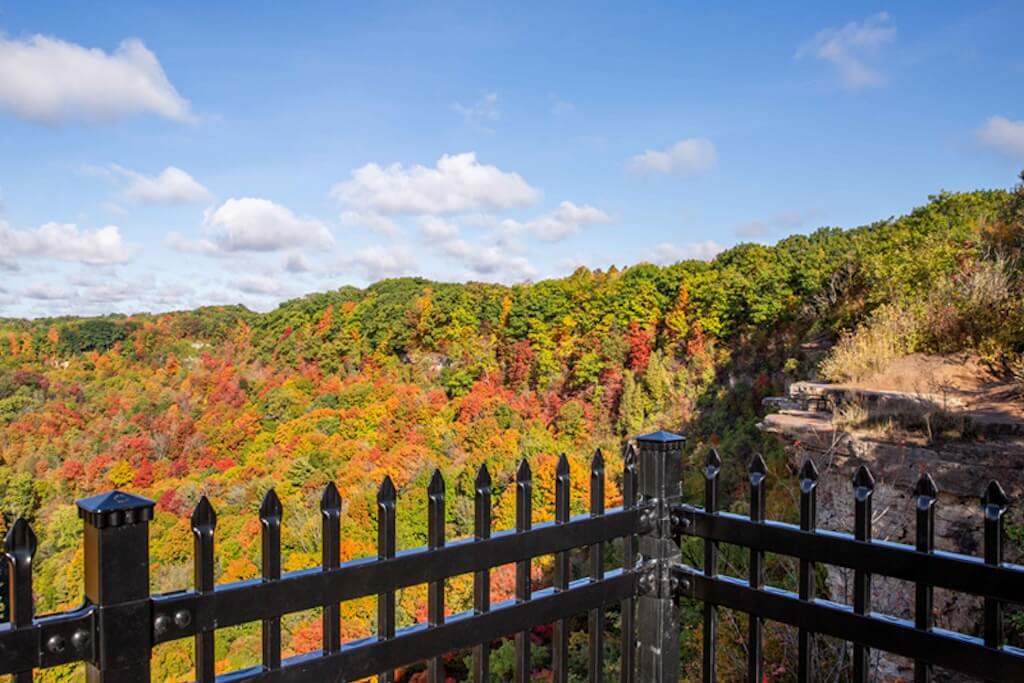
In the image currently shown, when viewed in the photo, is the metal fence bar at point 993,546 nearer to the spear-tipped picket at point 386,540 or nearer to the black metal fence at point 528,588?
the black metal fence at point 528,588

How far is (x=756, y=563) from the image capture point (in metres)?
1.85

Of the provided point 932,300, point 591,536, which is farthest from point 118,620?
point 932,300

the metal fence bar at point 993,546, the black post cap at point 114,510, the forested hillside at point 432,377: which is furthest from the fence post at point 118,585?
the forested hillside at point 432,377

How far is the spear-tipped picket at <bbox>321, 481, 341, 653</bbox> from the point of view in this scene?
1.37 meters

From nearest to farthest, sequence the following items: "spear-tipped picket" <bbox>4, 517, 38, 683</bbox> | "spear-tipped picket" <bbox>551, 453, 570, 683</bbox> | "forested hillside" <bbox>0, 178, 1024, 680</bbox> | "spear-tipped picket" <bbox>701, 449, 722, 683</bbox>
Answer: "spear-tipped picket" <bbox>4, 517, 38, 683</bbox> → "spear-tipped picket" <bbox>551, 453, 570, 683</bbox> → "spear-tipped picket" <bbox>701, 449, 722, 683</bbox> → "forested hillside" <bbox>0, 178, 1024, 680</bbox>

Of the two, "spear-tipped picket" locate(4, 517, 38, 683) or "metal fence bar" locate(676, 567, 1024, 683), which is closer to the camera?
"spear-tipped picket" locate(4, 517, 38, 683)

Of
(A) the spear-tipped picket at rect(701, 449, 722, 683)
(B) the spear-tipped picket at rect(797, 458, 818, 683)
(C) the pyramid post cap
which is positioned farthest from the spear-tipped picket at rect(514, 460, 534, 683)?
(B) the spear-tipped picket at rect(797, 458, 818, 683)

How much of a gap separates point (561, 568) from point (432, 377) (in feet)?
85.4

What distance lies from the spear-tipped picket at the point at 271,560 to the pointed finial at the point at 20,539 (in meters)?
0.36

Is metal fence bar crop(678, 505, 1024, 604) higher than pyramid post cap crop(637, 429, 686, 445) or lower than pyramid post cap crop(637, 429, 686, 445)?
lower

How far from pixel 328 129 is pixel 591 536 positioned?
16.0 meters

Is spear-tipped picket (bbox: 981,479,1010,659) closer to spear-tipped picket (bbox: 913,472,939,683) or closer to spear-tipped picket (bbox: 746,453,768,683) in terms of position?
spear-tipped picket (bbox: 913,472,939,683)

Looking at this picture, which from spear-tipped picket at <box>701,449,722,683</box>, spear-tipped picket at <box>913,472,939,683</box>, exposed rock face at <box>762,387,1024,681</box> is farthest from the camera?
exposed rock face at <box>762,387,1024,681</box>

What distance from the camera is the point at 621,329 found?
2098 cm
